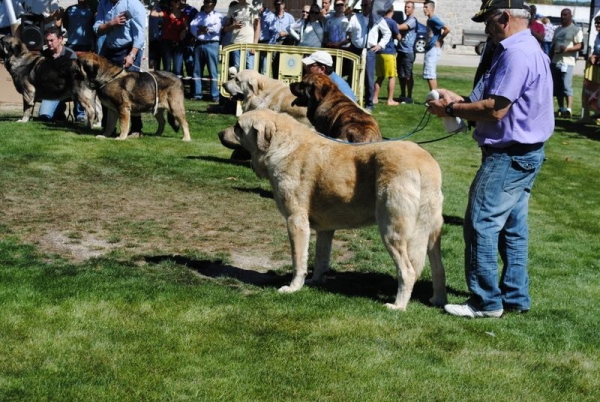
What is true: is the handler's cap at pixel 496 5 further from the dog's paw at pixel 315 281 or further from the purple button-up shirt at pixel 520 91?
the dog's paw at pixel 315 281

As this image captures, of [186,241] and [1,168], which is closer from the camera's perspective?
[186,241]

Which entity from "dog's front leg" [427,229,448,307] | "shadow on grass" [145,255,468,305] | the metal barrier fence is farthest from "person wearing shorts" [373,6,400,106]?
"dog's front leg" [427,229,448,307]

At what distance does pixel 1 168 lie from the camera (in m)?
11.6

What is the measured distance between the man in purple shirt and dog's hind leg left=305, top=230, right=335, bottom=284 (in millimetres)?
1241

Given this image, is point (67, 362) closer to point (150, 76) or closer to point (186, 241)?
point (186, 241)

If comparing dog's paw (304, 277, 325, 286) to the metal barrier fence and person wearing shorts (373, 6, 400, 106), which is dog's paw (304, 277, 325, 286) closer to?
the metal barrier fence

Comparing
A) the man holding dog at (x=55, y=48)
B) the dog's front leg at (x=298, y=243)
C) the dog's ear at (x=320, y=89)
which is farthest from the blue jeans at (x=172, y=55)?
the dog's front leg at (x=298, y=243)

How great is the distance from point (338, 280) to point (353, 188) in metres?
1.19

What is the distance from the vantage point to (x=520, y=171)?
629cm

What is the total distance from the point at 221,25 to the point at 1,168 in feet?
30.0

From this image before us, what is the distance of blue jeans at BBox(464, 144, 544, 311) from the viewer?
626 cm

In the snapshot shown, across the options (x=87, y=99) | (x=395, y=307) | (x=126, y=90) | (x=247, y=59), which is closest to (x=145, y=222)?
(x=395, y=307)

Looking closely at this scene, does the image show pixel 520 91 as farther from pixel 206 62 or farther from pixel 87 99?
pixel 206 62

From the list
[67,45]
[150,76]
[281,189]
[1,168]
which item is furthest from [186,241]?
[67,45]
